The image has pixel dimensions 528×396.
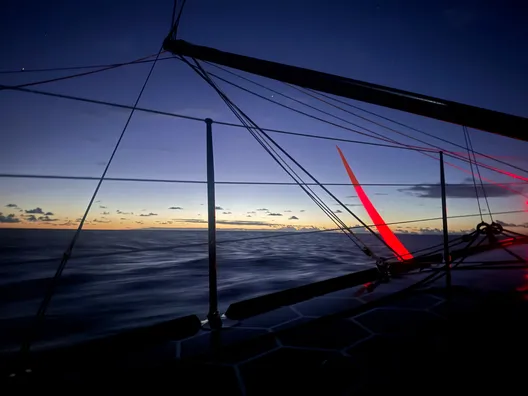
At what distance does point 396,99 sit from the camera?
2850mm

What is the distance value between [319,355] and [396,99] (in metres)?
2.58

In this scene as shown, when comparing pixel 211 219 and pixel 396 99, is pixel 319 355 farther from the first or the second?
pixel 396 99

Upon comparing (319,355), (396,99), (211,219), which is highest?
(396,99)

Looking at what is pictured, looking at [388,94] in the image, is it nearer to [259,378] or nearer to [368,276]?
[259,378]

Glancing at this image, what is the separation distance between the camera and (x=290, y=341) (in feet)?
9.00

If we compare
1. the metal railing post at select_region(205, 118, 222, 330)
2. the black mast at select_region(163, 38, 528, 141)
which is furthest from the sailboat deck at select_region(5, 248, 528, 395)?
the black mast at select_region(163, 38, 528, 141)

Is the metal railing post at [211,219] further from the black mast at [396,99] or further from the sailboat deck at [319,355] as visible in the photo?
the black mast at [396,99]

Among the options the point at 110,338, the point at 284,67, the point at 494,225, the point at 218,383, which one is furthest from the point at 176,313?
the point at 494,225

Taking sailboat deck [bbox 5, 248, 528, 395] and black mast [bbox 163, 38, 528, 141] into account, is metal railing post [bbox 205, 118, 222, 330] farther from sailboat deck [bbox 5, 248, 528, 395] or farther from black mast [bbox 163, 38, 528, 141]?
black mast [bbox 163, 38, 528, 141]

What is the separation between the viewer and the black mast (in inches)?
102

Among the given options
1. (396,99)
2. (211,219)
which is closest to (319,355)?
(211,219)

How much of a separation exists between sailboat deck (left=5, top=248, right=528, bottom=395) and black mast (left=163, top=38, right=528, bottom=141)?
6.65 ft

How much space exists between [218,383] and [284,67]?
132 inches

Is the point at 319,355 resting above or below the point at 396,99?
below
